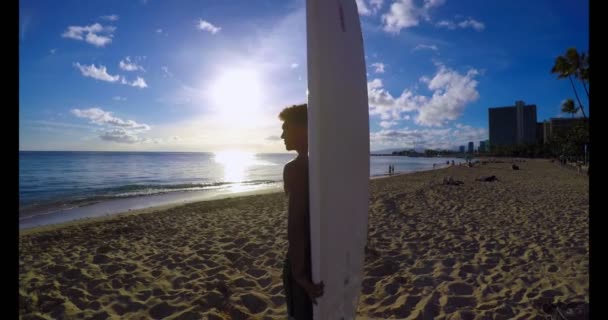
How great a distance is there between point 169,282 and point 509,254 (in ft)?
15.3

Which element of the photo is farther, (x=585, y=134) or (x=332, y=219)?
(x=585, y=134)

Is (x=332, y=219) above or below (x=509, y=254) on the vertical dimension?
→ above

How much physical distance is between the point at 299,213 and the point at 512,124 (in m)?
174

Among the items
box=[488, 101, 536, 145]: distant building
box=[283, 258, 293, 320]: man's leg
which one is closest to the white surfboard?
box=[283, 258, 293, 320]: man's leg

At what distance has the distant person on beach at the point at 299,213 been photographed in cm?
125

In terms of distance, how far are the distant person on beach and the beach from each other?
561 mm

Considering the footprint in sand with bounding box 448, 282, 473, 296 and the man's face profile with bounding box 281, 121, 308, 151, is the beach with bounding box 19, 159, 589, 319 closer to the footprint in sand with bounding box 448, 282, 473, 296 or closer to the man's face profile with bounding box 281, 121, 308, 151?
the footprint in sand with bounding box 448, 282, 473, 296

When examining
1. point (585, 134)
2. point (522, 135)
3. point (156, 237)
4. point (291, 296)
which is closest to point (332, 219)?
point (291, 296)

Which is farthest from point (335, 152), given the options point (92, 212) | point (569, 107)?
point (569, 107)

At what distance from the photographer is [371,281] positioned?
12.0ft

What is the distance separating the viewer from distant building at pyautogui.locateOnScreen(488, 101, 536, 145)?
138 metres

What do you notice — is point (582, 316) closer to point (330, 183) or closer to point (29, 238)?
point (330, 183)

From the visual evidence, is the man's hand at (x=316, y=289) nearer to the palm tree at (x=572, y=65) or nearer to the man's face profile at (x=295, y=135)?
the man's face profile at (x=295, y=135)

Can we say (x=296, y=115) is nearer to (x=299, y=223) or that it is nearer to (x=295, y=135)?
(x=295, y=135)
